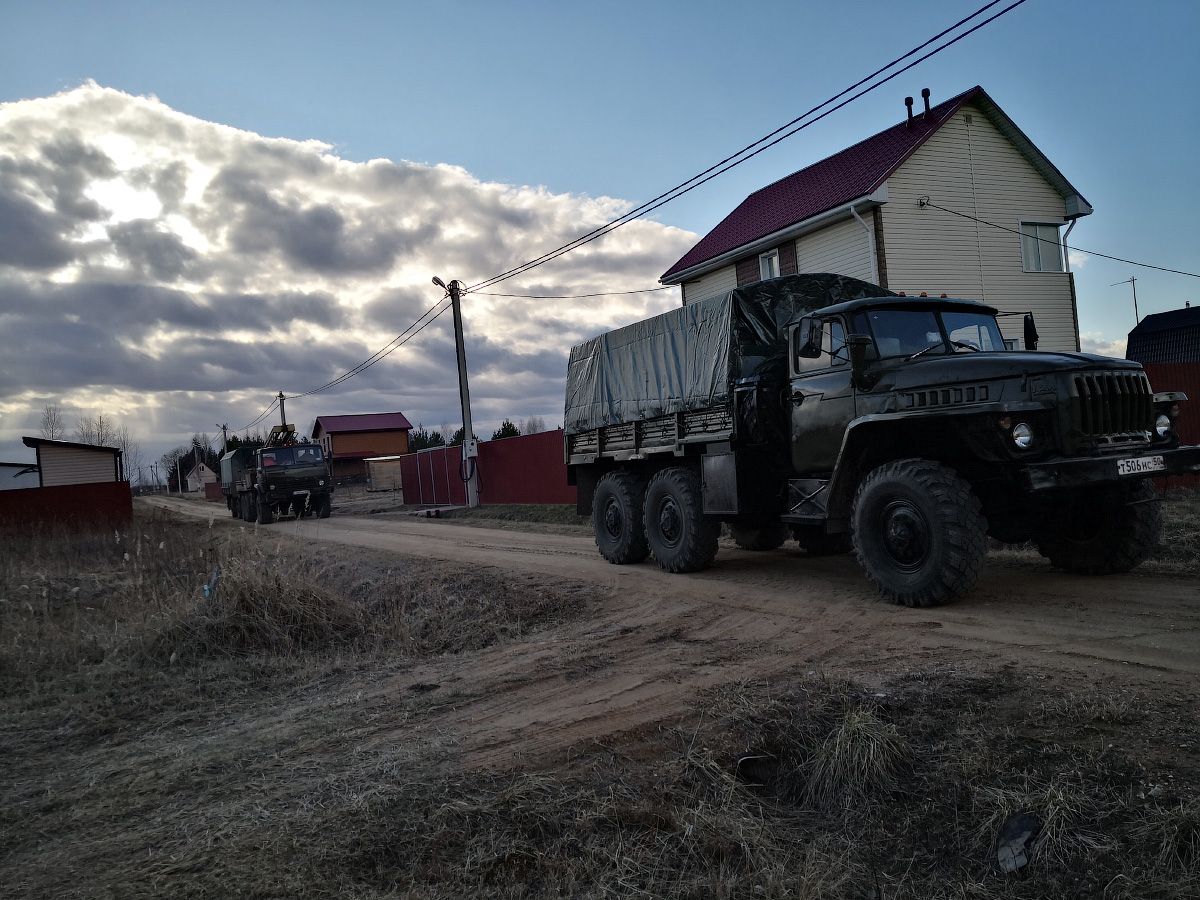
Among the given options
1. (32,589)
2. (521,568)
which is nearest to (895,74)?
(521,568)

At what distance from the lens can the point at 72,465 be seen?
3600 cm

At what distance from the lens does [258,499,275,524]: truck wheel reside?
27672 mm

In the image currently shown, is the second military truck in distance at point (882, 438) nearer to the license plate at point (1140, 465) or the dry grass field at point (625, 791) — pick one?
the license plate at point (1140, 465)

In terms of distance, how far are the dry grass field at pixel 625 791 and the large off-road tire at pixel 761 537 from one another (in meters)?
5.92

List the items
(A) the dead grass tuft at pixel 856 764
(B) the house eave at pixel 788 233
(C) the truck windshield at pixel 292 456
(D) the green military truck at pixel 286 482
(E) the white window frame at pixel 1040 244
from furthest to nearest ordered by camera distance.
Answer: (C) the truck windshield at pixel 292 456 < (D) the green military truck at pixel 286 482 < (E) the white window frame at pixel 1040 244 < (B) the house eave at pixel 788 233 < (A) the dead grass tuft at pixel 856 764

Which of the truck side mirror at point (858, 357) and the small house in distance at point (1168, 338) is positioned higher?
the small house in distance at point (1168, 338)

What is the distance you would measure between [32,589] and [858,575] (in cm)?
1084

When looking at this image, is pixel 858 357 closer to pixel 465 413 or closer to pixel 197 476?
pixel 465 413

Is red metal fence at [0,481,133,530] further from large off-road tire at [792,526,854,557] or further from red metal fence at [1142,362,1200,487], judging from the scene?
red metal fence at [1142,362,1200,487]

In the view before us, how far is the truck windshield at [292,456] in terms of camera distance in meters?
28.0

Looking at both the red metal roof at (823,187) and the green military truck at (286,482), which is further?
the green military truck at (286,482)

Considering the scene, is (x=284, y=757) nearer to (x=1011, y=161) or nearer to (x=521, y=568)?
(x=521, y=568)

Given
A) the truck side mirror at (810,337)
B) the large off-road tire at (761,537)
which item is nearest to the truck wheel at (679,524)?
the large off-road tire at (761,537)

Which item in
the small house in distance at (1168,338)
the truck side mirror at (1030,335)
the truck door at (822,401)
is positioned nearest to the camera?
the truck door at (822,401)
